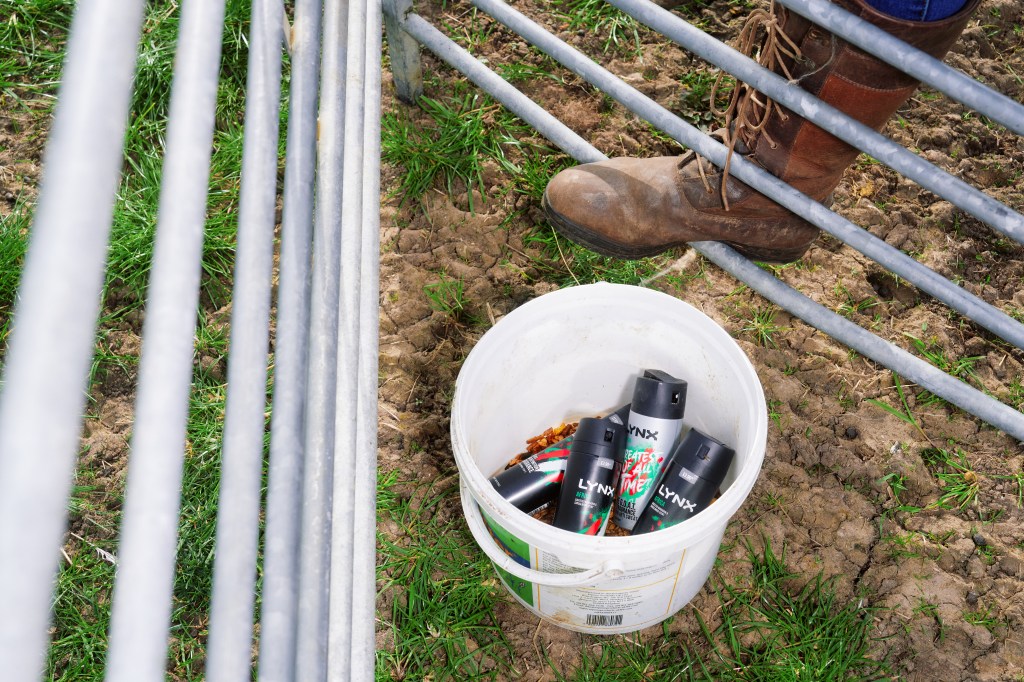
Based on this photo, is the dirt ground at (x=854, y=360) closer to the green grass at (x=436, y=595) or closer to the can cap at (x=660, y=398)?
the green grass at (x=436, y=595)

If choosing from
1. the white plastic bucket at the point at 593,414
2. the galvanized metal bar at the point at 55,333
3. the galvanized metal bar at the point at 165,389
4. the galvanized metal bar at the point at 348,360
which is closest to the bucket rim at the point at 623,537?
the white plastic bucket at the point at 593,414

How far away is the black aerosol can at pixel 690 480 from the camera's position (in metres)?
1.68

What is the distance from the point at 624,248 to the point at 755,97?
433 millimetres

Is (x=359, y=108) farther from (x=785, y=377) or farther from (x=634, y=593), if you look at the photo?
(x=785, y=377)

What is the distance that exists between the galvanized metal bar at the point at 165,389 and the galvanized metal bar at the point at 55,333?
0.09 meters

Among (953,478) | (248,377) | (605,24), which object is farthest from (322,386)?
(605,24)

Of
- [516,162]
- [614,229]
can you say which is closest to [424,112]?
[516,162]

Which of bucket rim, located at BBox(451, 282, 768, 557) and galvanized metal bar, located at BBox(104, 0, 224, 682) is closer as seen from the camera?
galvanized metal bar, located at BBox(104, 0, 224, 682)

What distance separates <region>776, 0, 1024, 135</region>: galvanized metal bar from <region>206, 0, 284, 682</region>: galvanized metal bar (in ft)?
2.47

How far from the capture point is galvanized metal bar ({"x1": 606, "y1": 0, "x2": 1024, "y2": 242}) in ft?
4.31

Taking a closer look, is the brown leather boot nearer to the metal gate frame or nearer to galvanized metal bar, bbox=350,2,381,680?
galvanized metal bar, bbox=350,2,381,680

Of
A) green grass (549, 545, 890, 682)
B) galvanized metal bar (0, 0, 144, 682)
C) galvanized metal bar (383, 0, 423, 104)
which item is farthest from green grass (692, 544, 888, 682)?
galvanized metal bar (0, 0, 144, 682)

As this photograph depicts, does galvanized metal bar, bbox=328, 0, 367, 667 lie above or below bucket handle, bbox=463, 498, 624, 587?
above

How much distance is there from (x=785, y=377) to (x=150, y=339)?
1.68 m
